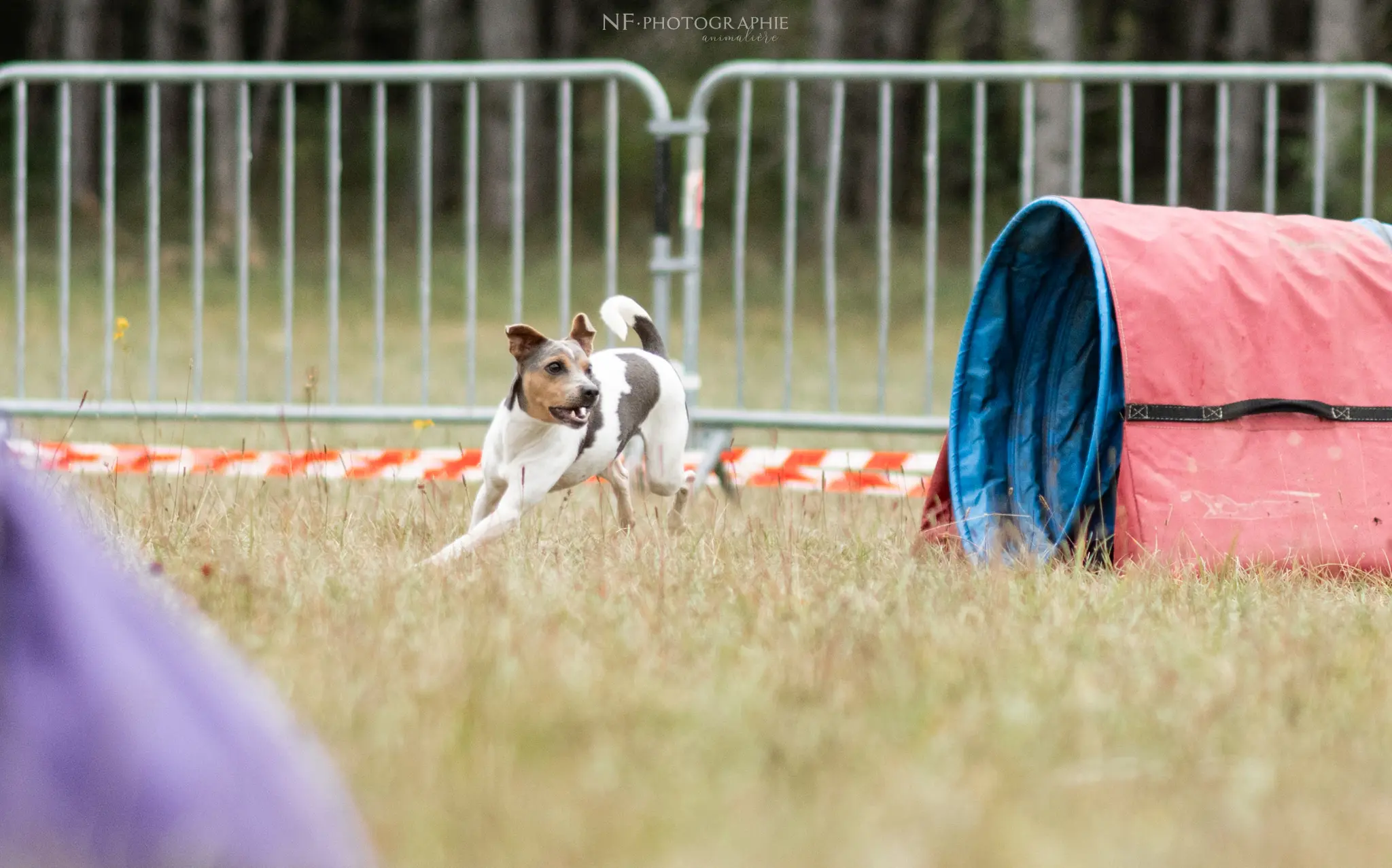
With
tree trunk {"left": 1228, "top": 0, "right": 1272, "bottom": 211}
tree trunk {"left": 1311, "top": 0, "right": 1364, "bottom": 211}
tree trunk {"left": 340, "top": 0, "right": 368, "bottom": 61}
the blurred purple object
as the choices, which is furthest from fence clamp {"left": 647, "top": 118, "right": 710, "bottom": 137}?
tree trunk {"left": 340, "top": 0, "right": 368, "bottom": 61}

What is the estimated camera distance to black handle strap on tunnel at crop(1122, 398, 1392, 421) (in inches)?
171

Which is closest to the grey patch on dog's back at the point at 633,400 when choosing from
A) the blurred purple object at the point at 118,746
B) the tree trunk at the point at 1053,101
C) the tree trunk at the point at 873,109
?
the blurred purple object at the point at 118,746

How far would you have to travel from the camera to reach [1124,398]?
432 cm

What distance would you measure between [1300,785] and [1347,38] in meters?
16.4

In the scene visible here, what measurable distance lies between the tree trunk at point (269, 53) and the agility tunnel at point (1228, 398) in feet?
79.4

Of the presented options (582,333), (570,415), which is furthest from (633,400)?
(570,415)

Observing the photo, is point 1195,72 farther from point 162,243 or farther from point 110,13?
point 110,13

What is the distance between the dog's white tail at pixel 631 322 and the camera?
18.0 ft

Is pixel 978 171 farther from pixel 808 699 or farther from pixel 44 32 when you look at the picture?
pixel 44 32

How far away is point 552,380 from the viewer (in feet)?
15.3

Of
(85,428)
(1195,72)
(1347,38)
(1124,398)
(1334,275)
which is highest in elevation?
(1347,38)

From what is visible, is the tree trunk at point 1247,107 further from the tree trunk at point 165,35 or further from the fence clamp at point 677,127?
the tree trunk at point 165,35

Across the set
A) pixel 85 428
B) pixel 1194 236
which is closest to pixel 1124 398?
pixel 1194 236

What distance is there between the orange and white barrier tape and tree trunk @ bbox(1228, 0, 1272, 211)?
15.4m
